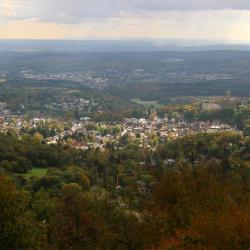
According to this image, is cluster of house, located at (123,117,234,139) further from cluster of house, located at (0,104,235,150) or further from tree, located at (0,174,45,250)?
Answer: tree, located at (0,174,45,250)

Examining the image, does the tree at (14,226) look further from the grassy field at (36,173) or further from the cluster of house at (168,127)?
the cluster of house at (168,127)

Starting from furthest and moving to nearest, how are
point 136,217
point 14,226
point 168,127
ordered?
point 168,127
point 136,217
point 14,226

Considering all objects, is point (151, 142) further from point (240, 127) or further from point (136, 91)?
point (136, 91)

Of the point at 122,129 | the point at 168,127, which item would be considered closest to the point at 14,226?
the point at 122,129

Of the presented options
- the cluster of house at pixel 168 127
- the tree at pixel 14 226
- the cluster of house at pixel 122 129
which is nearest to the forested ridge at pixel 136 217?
the tree at pixel 14 226

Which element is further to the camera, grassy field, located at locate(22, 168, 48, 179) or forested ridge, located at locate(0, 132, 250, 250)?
grassy field, located at locate(22, 168, 48, 179)

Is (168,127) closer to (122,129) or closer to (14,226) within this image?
(122,129)

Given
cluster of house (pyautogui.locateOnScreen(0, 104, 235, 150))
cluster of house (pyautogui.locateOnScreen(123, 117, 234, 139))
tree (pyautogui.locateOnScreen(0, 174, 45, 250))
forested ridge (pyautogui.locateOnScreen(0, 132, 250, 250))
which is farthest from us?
cluster of house (pyautogui.locateOnScreen(123, 117, 234, 139))

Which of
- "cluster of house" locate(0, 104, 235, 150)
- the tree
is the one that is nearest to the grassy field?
"cluster of house" locate(0, 104, 235, 150)

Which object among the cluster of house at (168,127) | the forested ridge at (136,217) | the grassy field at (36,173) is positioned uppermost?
the forested ridge at (136,217)

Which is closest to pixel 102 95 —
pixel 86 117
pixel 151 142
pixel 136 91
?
pixel 136 91

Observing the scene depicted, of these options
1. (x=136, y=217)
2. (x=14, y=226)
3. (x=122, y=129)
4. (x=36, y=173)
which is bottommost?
(x=122, y=129)
